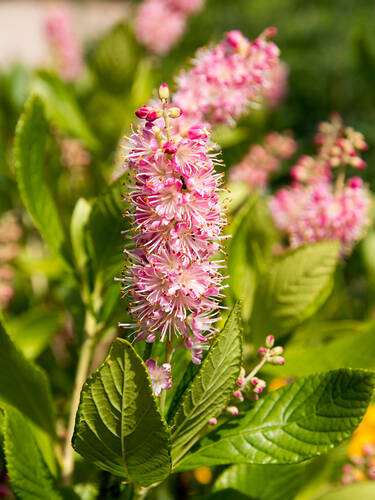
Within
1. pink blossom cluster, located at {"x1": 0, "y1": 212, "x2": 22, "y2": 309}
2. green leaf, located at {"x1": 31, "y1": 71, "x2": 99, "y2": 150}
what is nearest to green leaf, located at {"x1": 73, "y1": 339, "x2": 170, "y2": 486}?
pink blossom cluster, located at {"x1": 0, "y1": 212, "x2": 22, "y2": 309}

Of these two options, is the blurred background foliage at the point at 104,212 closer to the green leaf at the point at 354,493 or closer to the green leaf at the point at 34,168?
the green leaf at the point at 34,168

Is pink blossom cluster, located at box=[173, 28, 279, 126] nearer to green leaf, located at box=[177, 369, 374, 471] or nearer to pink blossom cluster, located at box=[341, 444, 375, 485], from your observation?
green leaf, located at box=[177, 369, 374, 471]

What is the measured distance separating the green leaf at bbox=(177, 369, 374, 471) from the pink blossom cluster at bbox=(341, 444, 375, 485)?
0.42m

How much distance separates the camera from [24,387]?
777 mm

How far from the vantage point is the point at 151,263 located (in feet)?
1.88

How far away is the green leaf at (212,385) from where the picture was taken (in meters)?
0.59

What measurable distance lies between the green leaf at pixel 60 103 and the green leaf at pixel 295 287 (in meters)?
0.90

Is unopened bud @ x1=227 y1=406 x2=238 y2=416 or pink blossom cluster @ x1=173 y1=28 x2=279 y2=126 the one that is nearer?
unopened bud @ x1=227 y1=406 x2=238 y2=416

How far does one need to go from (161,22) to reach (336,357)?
1.70m

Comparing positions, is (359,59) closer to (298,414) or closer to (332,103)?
(298,414)

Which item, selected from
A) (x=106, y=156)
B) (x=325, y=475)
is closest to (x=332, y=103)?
(x=106, y=156)

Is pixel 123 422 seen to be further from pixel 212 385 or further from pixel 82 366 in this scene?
pixel 82 366

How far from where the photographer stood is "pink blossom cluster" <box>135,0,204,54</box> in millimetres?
2078

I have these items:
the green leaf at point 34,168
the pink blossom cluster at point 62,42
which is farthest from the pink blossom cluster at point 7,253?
the pink blossom cluster at point 62,42
